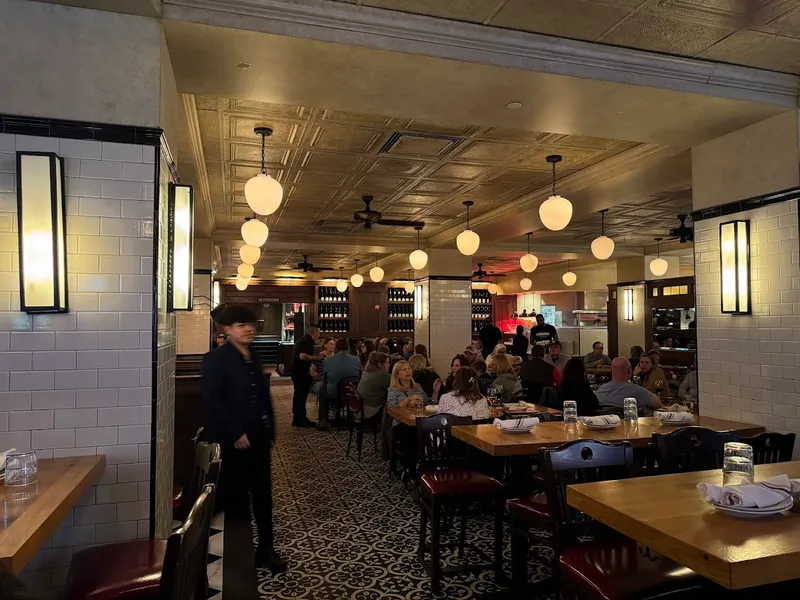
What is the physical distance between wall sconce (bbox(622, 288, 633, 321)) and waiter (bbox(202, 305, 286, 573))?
36.7 ft

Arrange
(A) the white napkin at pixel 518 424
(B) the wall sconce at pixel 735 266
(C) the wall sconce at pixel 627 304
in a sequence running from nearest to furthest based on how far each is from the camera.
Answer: (A) the white napkin at pixel 518 424 → (B) the wall sconce at pixel 735 266 → (C) the wall sconce at pixel 627 304

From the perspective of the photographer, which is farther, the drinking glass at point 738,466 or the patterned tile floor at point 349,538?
the patterned tile floor at point 349,538

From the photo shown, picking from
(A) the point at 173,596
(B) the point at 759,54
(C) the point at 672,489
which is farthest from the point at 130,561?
(B) the point at 759,54

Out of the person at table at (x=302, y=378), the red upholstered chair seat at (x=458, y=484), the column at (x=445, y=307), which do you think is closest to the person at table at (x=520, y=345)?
the column at (x=445, y=307)

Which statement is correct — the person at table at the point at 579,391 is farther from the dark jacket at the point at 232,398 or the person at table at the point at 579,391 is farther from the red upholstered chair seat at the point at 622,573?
the red upholstered chair seat at the point at 622,573

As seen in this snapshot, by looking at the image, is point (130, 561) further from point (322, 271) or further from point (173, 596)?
point (322, 271)

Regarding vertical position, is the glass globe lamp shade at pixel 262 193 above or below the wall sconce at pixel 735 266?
above


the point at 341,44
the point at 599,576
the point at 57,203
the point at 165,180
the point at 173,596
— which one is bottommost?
the point at 599,576

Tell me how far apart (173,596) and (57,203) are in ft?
6.32

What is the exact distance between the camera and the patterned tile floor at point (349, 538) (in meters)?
3.41

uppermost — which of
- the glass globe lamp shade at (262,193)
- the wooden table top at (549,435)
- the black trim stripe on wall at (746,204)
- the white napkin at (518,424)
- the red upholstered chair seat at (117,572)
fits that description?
the glass globe lamp shade at (262,193)

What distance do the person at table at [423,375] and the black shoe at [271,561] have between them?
3513 millimetres

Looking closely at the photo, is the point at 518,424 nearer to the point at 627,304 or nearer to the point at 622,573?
the point at 622,573

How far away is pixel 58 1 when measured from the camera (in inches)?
108
